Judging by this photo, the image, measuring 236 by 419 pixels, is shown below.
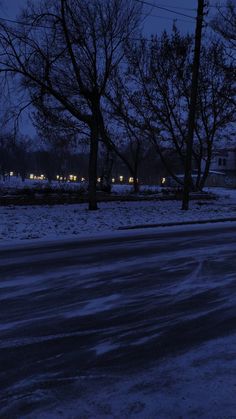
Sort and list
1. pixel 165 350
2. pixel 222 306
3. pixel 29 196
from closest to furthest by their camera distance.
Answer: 1. pixel 165 350
2. pixel 222 306
3. pixel 29 196

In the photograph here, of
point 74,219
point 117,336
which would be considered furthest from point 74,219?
point 117,336

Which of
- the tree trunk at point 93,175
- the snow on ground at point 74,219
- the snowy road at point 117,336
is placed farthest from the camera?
the tree trunk at point 93,175

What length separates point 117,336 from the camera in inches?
205

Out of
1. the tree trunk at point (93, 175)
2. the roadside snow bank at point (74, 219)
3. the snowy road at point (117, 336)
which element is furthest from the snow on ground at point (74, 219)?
the snowy road at point (117, 336)

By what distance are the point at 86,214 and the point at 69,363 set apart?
13961 mm

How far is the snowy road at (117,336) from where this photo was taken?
12.1ft

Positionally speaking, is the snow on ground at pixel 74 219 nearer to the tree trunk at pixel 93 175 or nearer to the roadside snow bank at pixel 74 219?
the roadside snow bank at pixel 74 219

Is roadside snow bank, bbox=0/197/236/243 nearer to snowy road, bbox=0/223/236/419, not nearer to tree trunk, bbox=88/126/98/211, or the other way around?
tree trunk, bbox=88/126/98/211

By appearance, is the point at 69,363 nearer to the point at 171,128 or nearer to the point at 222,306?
the point at 222,306

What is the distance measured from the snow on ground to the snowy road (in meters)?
3.92

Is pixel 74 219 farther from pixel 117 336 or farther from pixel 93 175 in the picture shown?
pixel 117 336

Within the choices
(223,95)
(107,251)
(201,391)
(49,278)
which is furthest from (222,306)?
(223,95)

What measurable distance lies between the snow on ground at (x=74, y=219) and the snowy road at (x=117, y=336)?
3921 mm

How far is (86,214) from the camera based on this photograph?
1833cm
